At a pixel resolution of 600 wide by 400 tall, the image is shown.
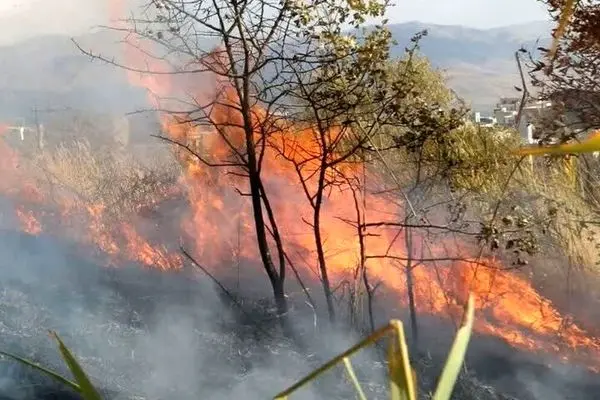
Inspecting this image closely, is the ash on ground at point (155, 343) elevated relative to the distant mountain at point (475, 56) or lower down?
lower down

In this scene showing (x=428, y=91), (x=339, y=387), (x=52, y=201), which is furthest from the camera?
(x=52, y=201)

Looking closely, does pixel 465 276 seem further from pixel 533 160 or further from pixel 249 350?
pixel 249 350

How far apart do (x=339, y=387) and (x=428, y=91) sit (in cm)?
375

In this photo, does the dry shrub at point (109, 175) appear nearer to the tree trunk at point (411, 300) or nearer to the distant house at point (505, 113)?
the tree trunk at point (411, 300)

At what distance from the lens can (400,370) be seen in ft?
1.42

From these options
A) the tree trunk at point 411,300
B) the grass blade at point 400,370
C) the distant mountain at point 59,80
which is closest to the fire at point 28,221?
the distant mountain at point 59,80

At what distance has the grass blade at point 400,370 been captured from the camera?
0.42 metres

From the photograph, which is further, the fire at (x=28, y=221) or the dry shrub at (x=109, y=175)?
the dry shrub at (x=109, y=175)

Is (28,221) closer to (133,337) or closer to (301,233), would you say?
(301,233)

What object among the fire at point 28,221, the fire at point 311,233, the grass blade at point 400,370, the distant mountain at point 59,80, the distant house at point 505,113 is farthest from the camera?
the fire at point 28,221

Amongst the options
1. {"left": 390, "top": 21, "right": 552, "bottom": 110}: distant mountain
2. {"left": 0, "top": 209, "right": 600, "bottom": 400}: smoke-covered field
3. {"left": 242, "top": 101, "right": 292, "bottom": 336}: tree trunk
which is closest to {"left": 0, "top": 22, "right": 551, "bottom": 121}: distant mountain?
{"left": 390, "top": 21, "right": 552, "bottom": 110}: distant mountain

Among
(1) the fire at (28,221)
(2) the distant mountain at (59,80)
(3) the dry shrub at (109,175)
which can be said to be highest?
(2) the distant mountain at (59,80)

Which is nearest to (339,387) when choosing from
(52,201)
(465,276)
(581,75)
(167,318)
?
(167,318)

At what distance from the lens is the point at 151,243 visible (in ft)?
23.9
